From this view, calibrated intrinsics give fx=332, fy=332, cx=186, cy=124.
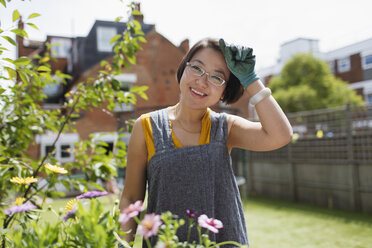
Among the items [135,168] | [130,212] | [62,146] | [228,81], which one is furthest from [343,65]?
[130,212]

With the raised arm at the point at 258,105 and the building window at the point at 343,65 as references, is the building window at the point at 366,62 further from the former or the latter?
the raised arm at the point at 258,105

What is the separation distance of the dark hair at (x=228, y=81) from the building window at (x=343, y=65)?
24.5 meters

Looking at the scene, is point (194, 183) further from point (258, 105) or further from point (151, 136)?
point (258, 105)

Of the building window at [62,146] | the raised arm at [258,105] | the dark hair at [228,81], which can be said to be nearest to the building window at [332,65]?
the building window at [62,146]

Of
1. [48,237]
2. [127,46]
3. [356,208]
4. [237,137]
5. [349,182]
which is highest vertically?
[127,46]

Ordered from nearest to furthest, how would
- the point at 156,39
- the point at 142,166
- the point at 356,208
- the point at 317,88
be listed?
the point at 142,166 → the point at 356,208 → the point at 156,39 → the point at 317,88

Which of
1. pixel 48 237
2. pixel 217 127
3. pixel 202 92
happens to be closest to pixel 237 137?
pixel 217 127

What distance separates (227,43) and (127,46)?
0.98 m

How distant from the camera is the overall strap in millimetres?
1245

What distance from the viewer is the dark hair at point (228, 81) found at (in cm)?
126

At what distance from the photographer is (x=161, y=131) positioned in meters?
1.28

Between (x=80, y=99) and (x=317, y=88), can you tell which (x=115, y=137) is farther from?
(x=317, y=88)

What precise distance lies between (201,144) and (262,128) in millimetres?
239

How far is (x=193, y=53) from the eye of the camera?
4.33 ft
